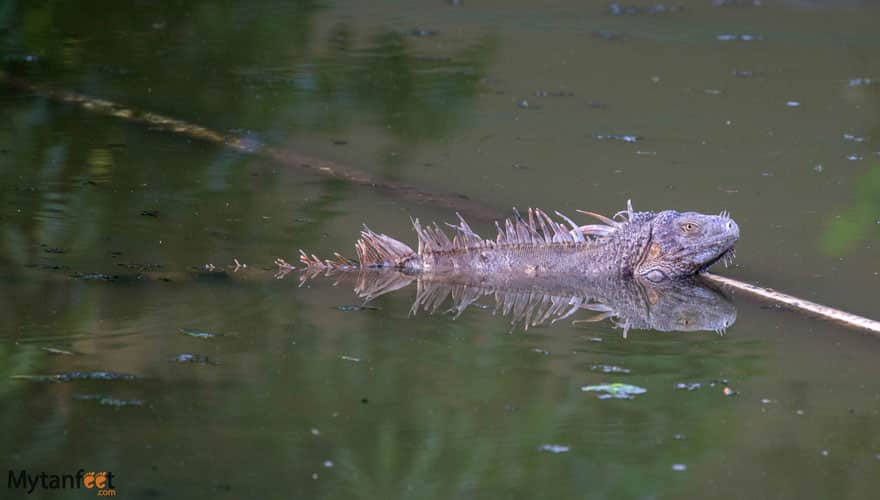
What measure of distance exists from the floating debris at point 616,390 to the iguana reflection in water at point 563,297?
0.78m

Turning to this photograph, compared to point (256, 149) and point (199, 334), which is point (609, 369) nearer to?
point (199, 334)

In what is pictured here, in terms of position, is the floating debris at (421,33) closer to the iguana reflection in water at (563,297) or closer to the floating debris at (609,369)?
the iguana reflection in water at (563,297)

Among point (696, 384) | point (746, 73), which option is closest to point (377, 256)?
point (696, 384)

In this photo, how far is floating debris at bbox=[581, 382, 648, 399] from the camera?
5.66m

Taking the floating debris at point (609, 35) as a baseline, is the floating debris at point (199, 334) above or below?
above

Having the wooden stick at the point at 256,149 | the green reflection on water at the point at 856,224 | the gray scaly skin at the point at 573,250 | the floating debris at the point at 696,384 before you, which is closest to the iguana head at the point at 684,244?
the gray scaly skin at the point at 573,250

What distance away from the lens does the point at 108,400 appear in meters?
5.32

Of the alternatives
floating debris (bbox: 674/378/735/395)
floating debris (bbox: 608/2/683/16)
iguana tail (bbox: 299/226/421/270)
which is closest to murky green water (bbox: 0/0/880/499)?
floating debris (bbox: 674/378/735/395)

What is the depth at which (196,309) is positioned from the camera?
21.3 feet

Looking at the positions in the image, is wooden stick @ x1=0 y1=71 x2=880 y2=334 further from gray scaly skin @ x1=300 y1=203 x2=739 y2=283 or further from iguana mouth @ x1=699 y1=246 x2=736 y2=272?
gray scaly skin @ x1=300 y1=203 x2=739 y2=283

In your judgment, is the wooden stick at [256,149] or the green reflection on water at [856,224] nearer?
the green reflection on water at [856,224]

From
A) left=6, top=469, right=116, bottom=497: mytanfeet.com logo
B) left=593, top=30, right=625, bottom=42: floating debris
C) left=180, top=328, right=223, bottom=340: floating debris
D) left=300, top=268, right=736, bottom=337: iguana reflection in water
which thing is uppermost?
left=6, top=469, right=116, bottom=497: mytanfeet.com logo

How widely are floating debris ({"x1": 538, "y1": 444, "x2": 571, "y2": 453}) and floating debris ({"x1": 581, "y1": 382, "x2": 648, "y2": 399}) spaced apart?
1.67ft

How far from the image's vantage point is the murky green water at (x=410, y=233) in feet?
16.8
